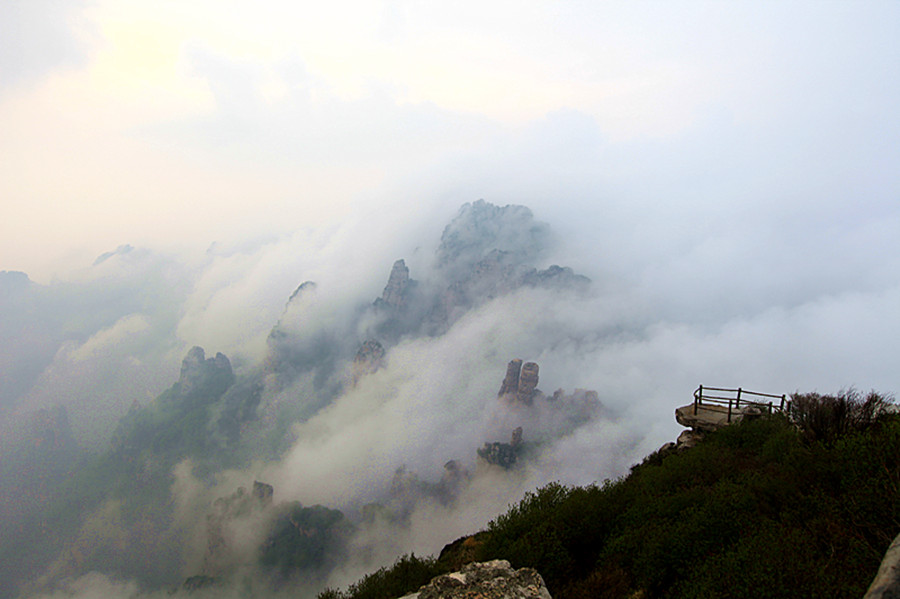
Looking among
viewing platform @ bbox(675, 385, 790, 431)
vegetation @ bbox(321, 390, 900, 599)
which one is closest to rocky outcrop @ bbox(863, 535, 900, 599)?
vegetation @ bbox(321, 390, 900, 599)

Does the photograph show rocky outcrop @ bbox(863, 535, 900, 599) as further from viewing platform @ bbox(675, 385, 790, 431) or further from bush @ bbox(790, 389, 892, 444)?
viewing platform @ bbox(675, 385, 790, 431)

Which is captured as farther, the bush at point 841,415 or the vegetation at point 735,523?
the bush at point 841,415

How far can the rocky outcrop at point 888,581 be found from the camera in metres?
5.18

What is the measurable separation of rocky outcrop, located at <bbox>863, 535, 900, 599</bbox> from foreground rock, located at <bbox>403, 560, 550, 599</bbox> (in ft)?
19.2

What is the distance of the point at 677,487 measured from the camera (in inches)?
621

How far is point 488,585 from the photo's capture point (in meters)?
9.57

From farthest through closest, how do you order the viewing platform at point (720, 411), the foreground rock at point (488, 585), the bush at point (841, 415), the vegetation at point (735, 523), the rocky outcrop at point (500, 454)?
the rocky outcrop at point (500, 454) < the viewing platform at point (720, 411) < the bush at point (841, 415) < the foreground rock at point (488, 585) < the vegetation at point (735, 523)

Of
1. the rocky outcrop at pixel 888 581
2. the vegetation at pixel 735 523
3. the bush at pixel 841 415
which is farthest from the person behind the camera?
the bush at pixel 841 415

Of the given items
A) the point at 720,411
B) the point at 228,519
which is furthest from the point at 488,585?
the point at 228,519

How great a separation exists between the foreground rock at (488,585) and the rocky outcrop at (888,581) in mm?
5866

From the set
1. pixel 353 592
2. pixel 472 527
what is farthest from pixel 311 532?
pixel 353 592

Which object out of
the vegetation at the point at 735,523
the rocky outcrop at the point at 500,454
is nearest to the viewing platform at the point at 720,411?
Result: the vegetation at the point at 735,523

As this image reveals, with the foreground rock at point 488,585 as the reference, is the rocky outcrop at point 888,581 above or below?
below

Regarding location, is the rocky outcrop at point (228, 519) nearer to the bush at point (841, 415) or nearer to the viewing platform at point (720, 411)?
the viewing platform at point (720, 411)
